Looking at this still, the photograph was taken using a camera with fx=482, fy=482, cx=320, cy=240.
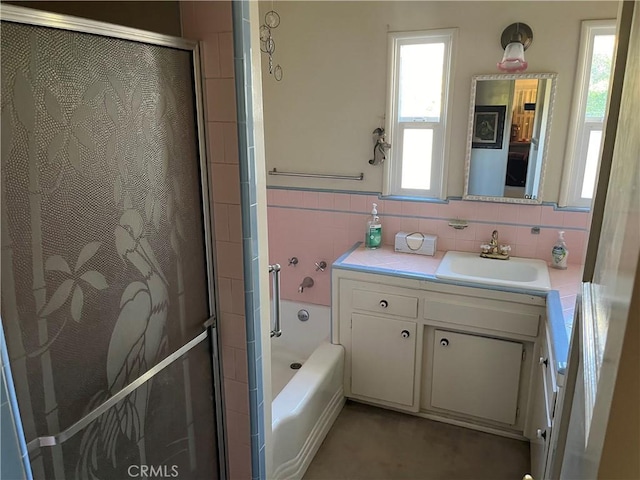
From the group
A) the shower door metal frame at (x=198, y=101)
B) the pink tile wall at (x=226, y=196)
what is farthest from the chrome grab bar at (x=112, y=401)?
the pink tile wall at (x=226, y=196)

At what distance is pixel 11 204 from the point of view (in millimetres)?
907

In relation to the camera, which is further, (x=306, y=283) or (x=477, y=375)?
(x=306, y=283)

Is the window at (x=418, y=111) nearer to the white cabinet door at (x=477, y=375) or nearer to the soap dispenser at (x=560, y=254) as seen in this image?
the soap dispenser at (x=560, y=254)

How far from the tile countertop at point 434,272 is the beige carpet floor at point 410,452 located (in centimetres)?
82

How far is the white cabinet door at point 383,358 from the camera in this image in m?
2.48

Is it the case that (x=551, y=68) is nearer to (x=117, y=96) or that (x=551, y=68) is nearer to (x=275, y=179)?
(x=275, y=179)

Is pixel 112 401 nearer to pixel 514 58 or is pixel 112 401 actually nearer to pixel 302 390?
pixel 302 390

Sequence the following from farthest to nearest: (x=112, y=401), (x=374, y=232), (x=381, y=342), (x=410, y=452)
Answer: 1. (x=374, y=232)
2. (x=381, y=342)
3. (x=410, y=452)
4. (x=112, y=401)

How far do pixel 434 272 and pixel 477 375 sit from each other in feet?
1.82

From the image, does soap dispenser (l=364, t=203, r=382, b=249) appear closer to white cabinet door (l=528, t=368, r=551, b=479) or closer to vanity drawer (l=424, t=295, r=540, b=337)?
vanity drawer (l=424, t=295, r=540, b=337)

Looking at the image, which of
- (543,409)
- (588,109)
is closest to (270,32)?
(588,109)

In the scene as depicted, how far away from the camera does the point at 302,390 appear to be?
229 centimetres

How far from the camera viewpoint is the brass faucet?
101 inches

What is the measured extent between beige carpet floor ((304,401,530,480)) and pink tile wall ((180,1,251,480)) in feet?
2.43
